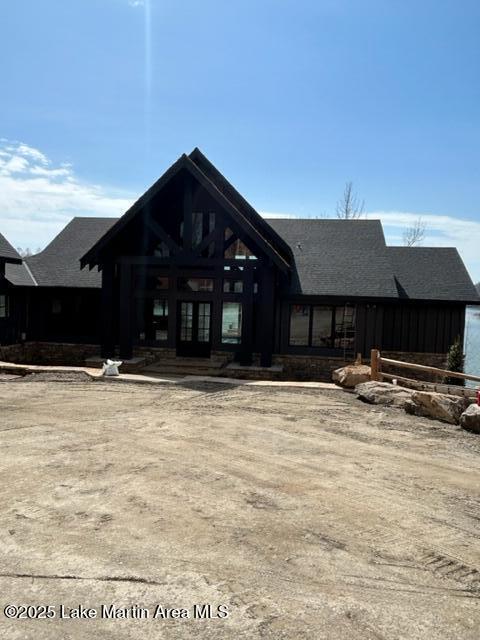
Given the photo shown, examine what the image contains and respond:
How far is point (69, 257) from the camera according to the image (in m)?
19.8

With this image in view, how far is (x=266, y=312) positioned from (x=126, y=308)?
15.8 ft

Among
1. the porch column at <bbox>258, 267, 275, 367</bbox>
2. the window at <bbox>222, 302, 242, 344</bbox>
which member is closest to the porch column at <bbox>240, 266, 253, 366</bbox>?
the porch column at <bbox>258, 267, 275, 367</bbox>

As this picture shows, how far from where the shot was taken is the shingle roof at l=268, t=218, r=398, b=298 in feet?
55.2

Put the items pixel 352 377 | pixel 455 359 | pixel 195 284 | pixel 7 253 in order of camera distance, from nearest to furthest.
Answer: pixel 352 377 < pixel 455 359 < pixel 7 253 < pixel 195 284

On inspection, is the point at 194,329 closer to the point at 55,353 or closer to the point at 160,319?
the point at 160,319

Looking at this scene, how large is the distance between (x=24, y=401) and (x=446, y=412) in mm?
9038

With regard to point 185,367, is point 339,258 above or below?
above

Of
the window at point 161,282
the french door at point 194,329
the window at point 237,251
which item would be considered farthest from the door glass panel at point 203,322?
the window at point 237,251

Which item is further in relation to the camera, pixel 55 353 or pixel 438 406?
pixel 55 353

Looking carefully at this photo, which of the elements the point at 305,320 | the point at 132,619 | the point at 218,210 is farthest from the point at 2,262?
the point at 132,619

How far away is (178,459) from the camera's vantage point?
269 inches

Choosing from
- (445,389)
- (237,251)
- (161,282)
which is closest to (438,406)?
(445,389)

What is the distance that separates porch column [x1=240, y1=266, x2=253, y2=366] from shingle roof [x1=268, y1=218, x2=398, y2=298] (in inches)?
66.8

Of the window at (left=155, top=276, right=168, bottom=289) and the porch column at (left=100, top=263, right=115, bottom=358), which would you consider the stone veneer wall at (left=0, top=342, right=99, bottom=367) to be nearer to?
the porch column at (left=100, top=263, right=115, bottom=358)
